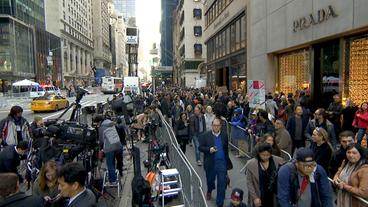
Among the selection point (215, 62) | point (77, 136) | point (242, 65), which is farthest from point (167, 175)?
point (215, 62)

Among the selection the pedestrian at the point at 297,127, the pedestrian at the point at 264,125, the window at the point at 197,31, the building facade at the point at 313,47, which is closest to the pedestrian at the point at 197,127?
the pedestrian at the point at 264,125

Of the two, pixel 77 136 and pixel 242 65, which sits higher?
pixel 242 65

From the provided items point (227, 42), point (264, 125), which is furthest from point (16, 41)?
point (264, 125)

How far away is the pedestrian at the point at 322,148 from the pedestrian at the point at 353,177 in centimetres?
108

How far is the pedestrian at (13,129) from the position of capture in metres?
8.12

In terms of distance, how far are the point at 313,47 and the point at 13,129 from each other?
45.2 feet

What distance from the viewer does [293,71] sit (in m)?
19.5

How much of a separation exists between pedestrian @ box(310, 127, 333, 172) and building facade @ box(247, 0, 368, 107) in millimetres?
7735

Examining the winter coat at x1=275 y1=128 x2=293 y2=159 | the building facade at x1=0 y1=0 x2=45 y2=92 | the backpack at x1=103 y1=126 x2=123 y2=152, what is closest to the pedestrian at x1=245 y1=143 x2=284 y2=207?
the winter coat at x1=275 y1=128 x2=293 y2=159

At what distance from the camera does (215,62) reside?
40.2 metres

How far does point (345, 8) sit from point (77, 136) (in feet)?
37.2

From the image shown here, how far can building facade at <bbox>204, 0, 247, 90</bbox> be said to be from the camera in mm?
28422

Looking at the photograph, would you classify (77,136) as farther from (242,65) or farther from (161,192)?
(242,65)

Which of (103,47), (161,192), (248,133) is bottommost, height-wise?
(161,192)
